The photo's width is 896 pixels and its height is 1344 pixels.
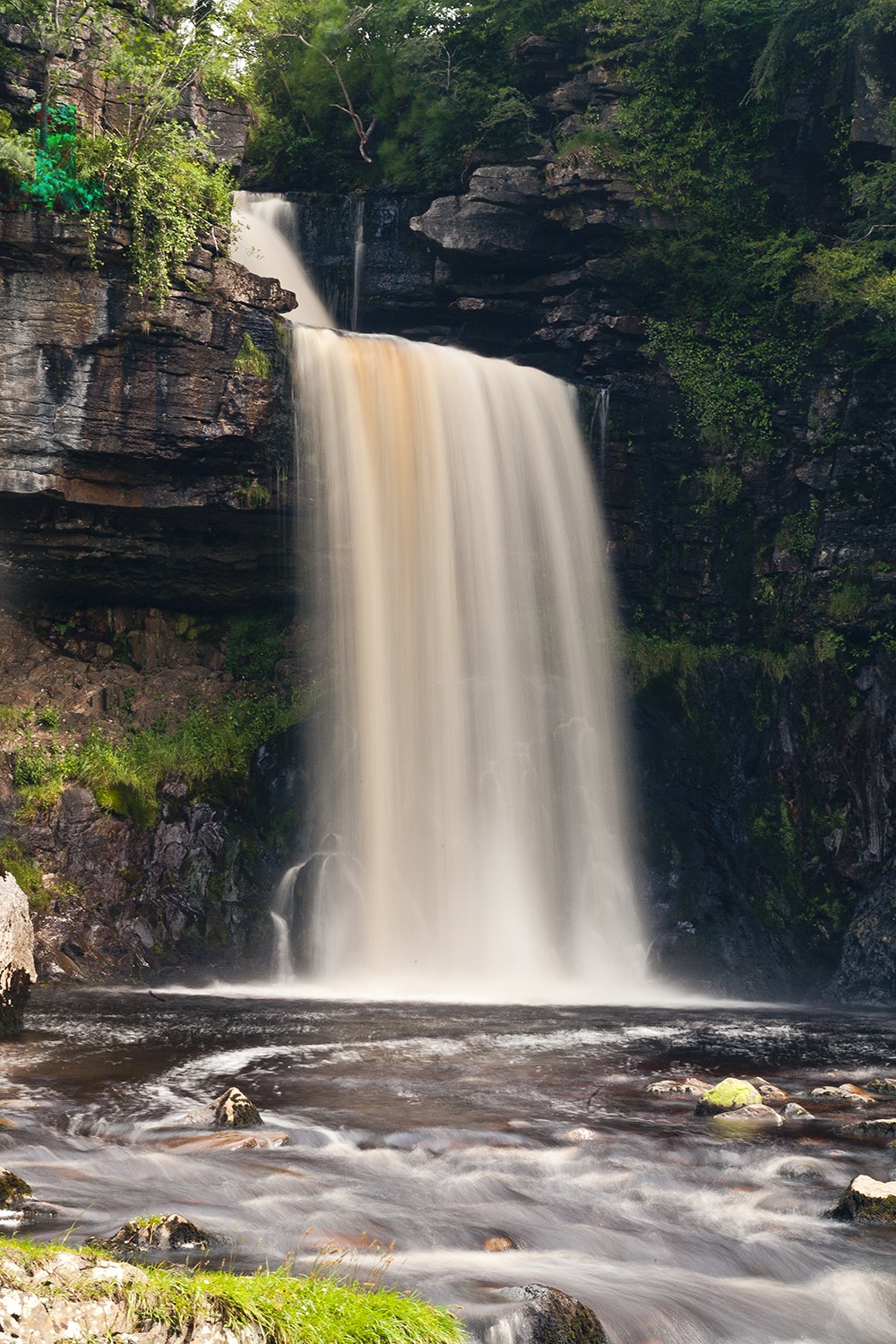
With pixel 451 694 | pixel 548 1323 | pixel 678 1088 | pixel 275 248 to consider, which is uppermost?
pixel 275 248

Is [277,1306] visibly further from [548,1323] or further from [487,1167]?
[487,1167]

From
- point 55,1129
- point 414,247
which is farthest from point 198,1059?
point 414,247

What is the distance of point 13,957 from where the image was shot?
11.9 metres

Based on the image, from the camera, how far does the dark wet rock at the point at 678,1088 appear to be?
398 inches

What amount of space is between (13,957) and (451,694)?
9413 millimetres

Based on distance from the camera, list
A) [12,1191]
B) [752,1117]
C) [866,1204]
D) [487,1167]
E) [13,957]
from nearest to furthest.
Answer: [12,1191] < [866,1204] < [487,1167] < [752,1117] < [13,957]

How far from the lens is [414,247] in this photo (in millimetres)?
23547

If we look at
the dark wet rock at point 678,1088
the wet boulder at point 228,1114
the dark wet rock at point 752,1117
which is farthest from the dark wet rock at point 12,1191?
the dark wet rock at point 678,1088

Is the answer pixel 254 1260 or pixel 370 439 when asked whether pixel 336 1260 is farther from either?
pixel 370 439

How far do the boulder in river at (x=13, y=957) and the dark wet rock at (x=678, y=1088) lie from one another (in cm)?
654

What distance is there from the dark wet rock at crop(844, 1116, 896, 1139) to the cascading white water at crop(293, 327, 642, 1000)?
356 inches

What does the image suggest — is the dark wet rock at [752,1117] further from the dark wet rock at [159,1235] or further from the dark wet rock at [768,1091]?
the dark wet rock at [159,1235]

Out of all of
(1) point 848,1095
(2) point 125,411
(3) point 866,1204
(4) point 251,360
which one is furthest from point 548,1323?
(4) point 251,360

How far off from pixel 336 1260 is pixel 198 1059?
5171 millimetres
